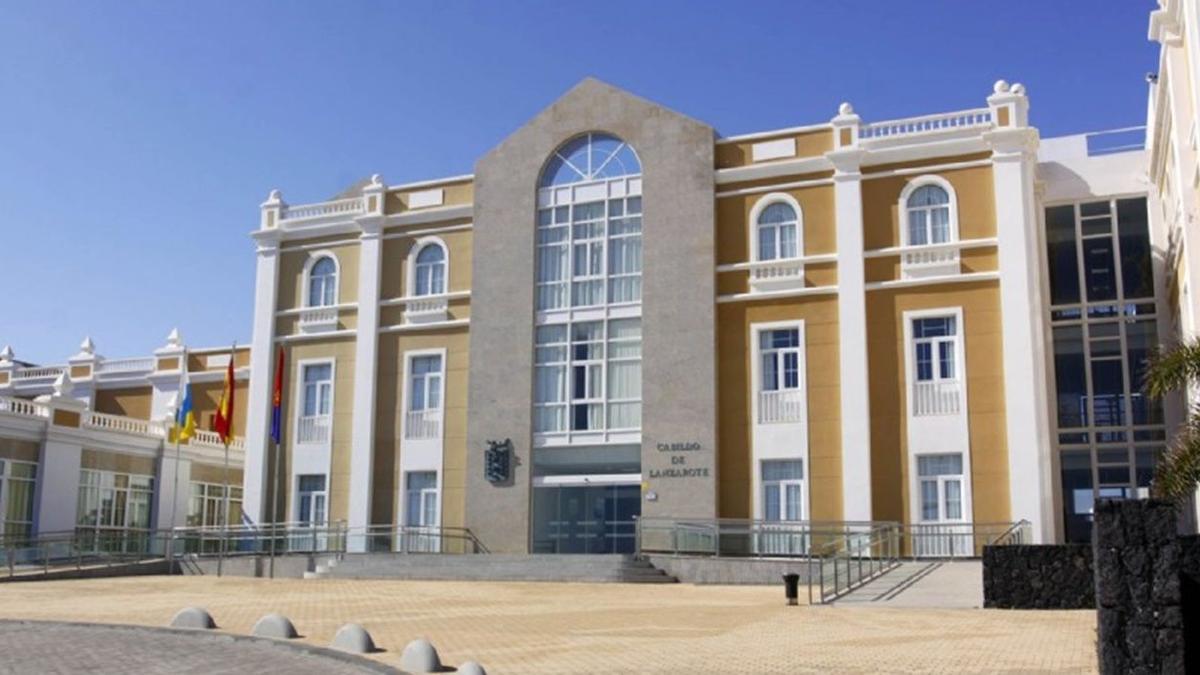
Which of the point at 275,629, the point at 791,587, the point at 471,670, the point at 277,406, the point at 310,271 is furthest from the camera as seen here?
the point at 310,271

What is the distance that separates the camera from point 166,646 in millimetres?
13852

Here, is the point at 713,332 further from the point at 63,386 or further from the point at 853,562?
the point at 63,386

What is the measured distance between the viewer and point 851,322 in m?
30.6

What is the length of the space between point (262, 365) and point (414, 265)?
5825 millimetres

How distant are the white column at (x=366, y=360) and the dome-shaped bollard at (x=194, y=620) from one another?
18.3 m

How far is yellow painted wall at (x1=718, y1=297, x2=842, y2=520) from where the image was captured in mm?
30266

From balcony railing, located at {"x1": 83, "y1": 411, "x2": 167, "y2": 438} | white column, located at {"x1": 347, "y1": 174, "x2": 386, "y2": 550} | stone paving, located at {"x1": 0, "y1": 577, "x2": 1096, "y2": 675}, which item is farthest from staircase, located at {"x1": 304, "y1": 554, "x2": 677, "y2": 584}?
balcony railing, located at {"x1": 83, "y1": 411, "x2": 167, "y2": 438}

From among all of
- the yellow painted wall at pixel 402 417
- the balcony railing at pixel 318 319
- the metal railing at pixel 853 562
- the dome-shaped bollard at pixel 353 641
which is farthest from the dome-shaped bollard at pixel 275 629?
the balcony railing at pixel 318 319

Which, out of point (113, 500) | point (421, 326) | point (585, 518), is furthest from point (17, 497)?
point (585, 518)

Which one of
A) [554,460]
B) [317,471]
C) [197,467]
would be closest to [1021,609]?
[554,460]

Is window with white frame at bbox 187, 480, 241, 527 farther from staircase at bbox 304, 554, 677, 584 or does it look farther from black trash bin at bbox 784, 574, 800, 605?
black trash bin at bbox 784, 574, 800, 605

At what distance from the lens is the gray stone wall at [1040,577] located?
17891 mm

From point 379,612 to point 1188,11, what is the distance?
17.9 m

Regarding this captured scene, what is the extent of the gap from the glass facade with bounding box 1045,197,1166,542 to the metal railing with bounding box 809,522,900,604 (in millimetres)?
6348
